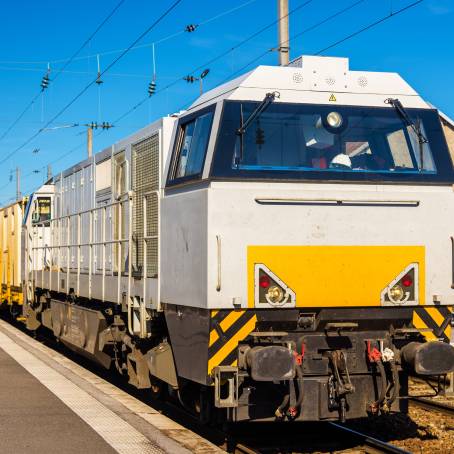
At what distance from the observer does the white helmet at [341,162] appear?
7.62 metres

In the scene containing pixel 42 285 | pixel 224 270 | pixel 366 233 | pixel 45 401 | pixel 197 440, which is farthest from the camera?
pixel 42 285

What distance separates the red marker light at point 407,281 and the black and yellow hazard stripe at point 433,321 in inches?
9.6

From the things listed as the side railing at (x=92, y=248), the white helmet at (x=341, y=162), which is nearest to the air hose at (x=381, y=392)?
the white helmet at (x=341, y=162)

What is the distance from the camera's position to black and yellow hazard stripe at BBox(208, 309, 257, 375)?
7043 millimetres

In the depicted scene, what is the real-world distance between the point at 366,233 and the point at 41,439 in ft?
11.9

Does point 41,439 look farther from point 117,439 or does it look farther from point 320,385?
point 320,385

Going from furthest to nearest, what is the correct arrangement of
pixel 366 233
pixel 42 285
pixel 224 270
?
pixel 42 285
pixel 366 233
pixel 224 270

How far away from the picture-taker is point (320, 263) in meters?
7.32

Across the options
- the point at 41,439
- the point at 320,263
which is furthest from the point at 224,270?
the point at 41,439

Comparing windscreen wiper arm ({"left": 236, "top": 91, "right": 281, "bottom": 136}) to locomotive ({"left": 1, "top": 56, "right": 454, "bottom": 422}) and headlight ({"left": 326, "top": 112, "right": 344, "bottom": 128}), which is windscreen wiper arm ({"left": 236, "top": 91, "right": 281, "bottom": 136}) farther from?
headlight ({"left": 326, "top": 112, "right": 344, "bottom": 128})

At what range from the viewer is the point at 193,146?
7.87 meters

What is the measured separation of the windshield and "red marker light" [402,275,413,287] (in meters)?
0.96

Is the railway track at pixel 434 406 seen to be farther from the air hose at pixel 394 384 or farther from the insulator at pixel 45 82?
the insulator at pixel 45 82

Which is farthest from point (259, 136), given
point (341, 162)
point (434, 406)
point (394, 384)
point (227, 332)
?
point (434, 406)
